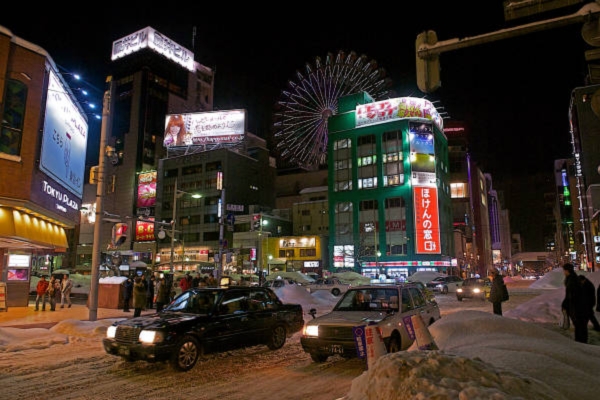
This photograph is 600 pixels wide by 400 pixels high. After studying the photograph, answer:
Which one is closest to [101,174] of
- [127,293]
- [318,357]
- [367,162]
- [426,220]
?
[127,293]

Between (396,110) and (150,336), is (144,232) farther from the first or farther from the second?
(150,336)

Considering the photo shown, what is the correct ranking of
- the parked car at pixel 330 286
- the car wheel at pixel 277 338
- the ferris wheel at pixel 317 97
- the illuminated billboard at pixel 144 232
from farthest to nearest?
the illuminated billboard at pixel 144 232 < the ferris wheel at pixel 317 97 < the parked car at pixel 330 286 < the car wheel at pixel 277 338

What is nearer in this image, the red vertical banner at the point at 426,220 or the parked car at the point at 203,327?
the parked car at the point at 203,327

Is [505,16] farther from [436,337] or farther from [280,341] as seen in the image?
[280,341]

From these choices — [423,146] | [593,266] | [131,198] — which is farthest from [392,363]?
[131,198]

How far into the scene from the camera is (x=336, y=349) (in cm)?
908

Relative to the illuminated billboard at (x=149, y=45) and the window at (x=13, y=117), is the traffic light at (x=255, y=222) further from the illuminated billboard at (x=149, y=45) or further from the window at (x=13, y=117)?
the window at (x=13, y=117)

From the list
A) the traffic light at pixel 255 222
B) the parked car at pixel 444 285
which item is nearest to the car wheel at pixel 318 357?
the parked car at pixel 444 285

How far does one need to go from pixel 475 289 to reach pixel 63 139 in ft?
84.6

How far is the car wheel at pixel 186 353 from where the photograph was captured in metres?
8.84

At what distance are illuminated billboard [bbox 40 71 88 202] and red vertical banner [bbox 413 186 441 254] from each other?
181ft

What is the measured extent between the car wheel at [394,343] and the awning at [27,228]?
42.5ft

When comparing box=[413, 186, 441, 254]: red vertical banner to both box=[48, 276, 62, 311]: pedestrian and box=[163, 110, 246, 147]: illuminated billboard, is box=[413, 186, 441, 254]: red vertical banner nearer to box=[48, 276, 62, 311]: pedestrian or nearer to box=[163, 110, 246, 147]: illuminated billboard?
box=[163, 110, 246, 147]: illuminated billboard

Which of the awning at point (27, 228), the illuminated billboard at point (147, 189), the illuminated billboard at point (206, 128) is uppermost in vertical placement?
the illuminated billboard at point (206, 128)
